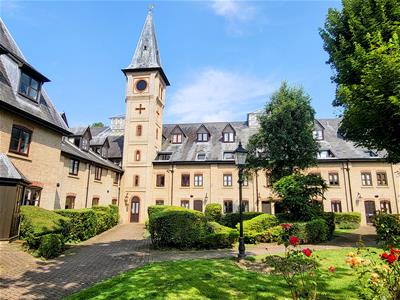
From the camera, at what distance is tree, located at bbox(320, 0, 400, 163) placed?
11992 millimetres

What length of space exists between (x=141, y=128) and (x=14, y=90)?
1866 centimetres

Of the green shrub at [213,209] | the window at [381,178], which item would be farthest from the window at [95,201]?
the window at [381,178]

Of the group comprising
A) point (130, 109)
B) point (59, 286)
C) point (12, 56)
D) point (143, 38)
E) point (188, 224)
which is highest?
point (143, 38)

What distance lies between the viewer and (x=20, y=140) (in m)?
16.0

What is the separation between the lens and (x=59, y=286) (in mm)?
8547

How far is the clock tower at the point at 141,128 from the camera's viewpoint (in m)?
32.6

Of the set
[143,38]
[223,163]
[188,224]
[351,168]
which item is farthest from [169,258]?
[143,38]

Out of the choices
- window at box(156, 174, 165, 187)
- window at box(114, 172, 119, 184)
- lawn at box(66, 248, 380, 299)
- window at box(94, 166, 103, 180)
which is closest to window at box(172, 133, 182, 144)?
window at box(156, 174, 165, 187)

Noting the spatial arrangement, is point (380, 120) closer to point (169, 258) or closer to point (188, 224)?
point (188, 224)

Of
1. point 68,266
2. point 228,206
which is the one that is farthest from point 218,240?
point 228,206

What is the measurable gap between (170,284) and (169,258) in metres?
5.15

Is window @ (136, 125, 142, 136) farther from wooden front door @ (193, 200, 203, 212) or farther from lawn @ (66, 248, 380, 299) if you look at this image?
lawn @ (66, 248, 380, 299)

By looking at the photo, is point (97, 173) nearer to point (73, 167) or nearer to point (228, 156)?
point (73, 167)

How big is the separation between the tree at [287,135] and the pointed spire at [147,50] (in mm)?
19781
